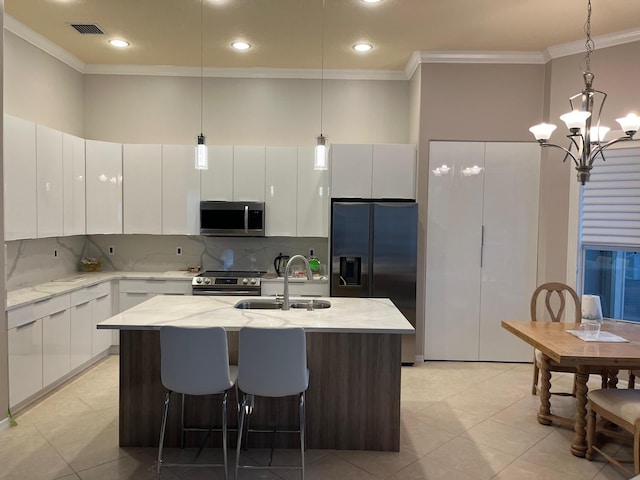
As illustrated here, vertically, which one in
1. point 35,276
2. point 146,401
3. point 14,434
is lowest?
point 14,434

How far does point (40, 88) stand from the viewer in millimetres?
4676

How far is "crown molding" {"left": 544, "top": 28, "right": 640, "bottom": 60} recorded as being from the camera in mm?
4219

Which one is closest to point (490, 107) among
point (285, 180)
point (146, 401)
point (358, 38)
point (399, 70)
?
point (399, 70)

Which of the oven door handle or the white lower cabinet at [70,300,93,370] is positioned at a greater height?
the oven door handle

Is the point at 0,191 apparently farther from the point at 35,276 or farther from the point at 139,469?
the point at 139,469

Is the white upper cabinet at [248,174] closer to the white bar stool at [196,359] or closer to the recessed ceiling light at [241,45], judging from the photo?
the recessed ceiling light at [241,45]

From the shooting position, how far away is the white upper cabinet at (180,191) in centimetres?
523

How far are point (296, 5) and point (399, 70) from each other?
78.0 inches

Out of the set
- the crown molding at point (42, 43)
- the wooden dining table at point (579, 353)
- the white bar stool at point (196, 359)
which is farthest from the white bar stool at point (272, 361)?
the crown molding at point (42, 43)

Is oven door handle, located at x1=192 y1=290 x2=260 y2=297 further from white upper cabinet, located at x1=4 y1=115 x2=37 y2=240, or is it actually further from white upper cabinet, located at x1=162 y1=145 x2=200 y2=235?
white upper cabinet, located at x1=4 y1=115 x2=37 y2=240

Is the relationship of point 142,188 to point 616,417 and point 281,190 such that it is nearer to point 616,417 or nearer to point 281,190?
point 281,190

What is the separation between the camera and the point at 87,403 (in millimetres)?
3875

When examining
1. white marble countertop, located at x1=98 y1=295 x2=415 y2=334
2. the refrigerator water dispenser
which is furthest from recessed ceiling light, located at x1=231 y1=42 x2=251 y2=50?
white marble countertop, located at x1=98 y1=295 x2=415 y2=334

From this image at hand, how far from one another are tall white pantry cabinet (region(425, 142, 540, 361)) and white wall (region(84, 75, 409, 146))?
0.95m
